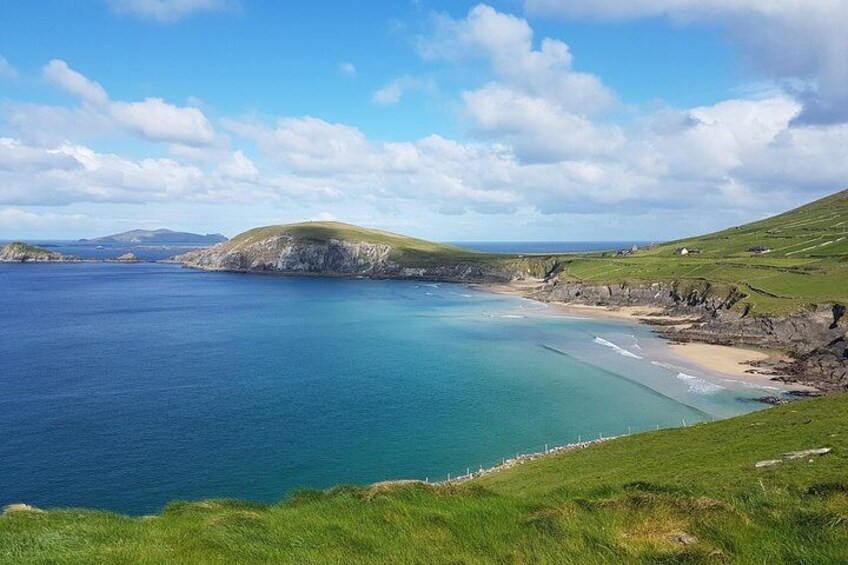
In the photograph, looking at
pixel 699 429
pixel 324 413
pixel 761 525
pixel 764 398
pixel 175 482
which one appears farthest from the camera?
pixel 764 398

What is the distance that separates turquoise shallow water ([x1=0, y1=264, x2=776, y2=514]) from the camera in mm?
49062

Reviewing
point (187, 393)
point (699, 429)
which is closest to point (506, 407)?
point (699, 429)

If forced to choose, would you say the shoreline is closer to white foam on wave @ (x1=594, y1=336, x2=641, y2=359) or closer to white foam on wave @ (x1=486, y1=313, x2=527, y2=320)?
white foam on wave @ (x1=594, y1=336, x2=641, y2=359)

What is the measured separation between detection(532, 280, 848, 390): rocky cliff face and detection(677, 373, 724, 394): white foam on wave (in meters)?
14.5

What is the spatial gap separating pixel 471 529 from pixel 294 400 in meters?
63.0

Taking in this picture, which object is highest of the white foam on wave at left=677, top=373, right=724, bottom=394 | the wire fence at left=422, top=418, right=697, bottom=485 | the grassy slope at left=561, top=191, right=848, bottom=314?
the grassy slope at left=561, top=191, right=848, bottom=314

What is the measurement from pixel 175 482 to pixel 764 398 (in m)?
73.7

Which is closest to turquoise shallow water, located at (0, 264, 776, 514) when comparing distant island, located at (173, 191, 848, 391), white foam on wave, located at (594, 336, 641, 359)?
white foam on wave, located at (594, 336, 641, 359)

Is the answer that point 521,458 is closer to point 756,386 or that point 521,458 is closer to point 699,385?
point 699,385

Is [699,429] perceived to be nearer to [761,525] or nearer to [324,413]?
[761,525]

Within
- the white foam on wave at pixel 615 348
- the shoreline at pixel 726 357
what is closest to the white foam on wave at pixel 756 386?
the shoreline at pixel 726 357

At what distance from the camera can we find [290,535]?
12734 mm

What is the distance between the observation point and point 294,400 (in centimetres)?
7194

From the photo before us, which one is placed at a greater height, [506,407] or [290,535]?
[290,535]
